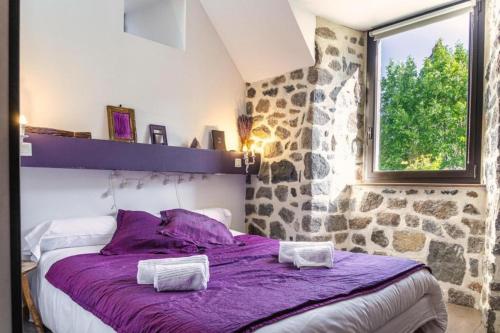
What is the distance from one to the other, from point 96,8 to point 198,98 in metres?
1.21

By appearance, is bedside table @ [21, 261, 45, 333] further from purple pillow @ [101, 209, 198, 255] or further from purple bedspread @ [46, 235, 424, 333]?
purple pillow @ [101, 209, 198, 255]

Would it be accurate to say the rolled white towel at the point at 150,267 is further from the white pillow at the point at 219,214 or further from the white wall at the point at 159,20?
the white wall at the point at 159,20

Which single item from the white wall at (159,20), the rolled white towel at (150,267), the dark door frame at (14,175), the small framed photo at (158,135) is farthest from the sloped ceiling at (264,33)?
the dark door frame at (14,175)

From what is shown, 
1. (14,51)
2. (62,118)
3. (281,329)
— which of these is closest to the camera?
(14,51)

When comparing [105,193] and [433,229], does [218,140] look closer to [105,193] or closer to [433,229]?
[105,193]

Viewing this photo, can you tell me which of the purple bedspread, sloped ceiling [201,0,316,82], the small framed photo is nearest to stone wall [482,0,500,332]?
the purple bedspread

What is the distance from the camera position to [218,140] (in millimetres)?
3828

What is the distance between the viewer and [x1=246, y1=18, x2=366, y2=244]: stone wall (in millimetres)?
3664

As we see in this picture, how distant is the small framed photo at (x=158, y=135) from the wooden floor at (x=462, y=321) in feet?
5.52

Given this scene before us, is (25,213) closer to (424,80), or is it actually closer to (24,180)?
(24,180)

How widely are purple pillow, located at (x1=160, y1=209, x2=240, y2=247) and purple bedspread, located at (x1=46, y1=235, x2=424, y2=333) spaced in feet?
0.87

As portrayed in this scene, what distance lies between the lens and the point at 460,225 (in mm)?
3162

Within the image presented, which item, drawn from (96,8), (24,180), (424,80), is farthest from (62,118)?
(424,80)

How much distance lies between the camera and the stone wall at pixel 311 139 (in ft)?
12.0
